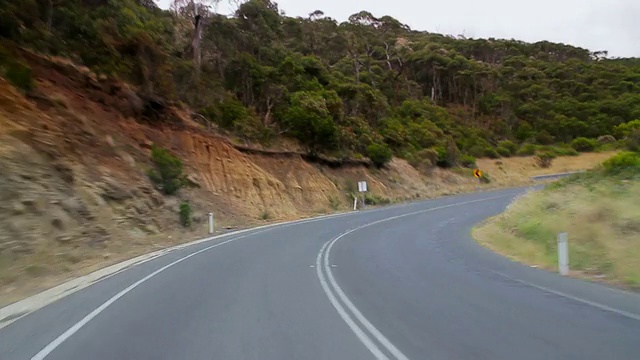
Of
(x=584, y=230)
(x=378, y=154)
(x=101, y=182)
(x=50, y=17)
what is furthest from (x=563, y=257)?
(x=378, y=154)

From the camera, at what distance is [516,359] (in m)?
7.16

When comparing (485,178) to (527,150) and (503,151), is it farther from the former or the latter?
(527,150)

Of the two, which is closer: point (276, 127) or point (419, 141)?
point (276, 127)

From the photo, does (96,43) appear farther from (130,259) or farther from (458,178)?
(458,178)

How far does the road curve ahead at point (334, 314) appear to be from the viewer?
781 cm

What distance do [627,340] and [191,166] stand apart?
3252cm

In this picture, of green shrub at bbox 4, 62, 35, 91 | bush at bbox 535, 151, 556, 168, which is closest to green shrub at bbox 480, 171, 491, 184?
bush at bbox 535, 151, 556, 168

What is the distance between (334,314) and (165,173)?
2321cm

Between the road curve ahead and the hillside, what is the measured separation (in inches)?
133

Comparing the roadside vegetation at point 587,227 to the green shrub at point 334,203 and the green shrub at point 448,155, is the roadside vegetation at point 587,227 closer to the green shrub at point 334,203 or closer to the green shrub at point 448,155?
the green shrub at point 334,203

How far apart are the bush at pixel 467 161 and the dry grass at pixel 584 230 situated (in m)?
48.7

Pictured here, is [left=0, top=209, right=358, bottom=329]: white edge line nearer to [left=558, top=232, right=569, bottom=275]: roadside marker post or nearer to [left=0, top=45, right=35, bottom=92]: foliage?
[left=558, top=232, right=569, bottom=275]: roadside marker post

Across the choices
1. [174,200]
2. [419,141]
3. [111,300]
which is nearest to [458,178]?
[419,141]

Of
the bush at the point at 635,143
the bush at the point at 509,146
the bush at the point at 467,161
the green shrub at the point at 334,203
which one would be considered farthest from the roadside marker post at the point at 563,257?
the bush at the point at 509,146
